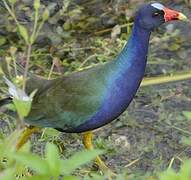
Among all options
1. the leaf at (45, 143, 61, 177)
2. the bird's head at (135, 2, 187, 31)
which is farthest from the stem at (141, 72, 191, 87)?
the leaf at (45, 143, 61, 177)

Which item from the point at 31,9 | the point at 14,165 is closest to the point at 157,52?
the point at 31,9

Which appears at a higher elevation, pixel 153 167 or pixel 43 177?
pixel 43 177

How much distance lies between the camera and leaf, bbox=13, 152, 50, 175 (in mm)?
1661

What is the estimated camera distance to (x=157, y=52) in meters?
4.41

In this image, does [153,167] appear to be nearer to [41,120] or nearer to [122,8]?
[41,120]

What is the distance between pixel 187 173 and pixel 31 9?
120 inches

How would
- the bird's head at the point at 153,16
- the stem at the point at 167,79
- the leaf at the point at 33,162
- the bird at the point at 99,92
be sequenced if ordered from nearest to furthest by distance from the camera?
the leaf at the point at 33,162 → the bird at the point at 99,92 → the bird's head at the point at 153,16 → the stem at the point at 167,79

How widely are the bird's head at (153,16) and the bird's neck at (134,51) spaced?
7cm

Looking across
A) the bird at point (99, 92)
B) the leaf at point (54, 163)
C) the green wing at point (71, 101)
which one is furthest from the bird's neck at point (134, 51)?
the leaf at point (54, 163)

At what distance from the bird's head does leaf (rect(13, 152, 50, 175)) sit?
5.41 ft

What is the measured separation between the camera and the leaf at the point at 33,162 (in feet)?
5.45

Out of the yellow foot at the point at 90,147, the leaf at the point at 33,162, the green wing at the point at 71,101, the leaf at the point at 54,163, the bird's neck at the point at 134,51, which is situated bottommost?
the yellow foot at the point at 90,147

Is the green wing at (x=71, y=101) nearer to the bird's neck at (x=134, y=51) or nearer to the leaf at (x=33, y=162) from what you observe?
the bird's neck at (x=134, y=51)

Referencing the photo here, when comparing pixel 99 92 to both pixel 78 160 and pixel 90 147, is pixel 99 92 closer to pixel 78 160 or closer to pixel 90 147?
pixel 90 147
